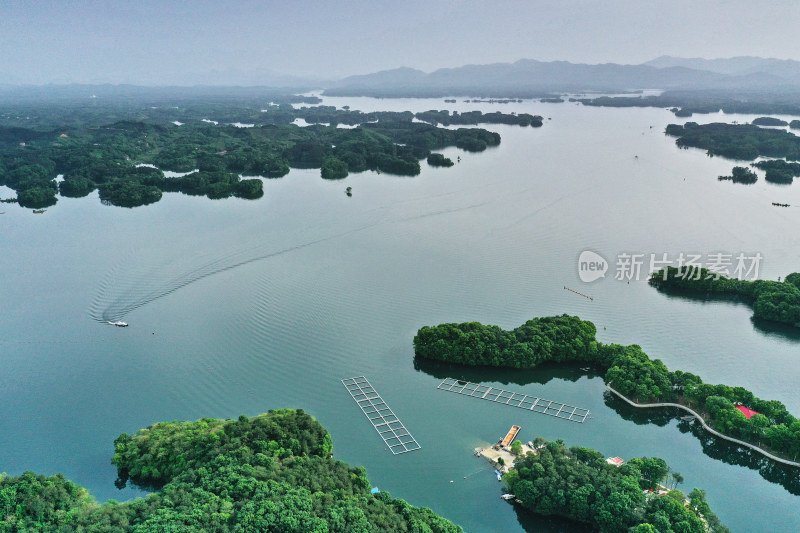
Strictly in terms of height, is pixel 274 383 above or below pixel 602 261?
below

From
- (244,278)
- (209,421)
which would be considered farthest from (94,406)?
(244,278)

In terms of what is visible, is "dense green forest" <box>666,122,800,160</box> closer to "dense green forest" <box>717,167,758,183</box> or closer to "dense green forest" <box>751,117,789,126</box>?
"dense green forest" <box>717,167,758,183</box>

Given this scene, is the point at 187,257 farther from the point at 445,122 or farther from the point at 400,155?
the point at 445,122

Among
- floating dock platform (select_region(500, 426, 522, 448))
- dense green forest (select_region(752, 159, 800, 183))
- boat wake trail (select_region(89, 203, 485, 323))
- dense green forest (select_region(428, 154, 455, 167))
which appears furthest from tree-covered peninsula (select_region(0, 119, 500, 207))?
floating dock platform (select_region(500, 426, 522, 448))

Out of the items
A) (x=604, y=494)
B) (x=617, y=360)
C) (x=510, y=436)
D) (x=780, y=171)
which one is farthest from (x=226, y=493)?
(x=780, y=171)

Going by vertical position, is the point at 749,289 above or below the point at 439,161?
below

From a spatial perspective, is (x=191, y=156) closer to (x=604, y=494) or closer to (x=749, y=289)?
(x=749, y=289)

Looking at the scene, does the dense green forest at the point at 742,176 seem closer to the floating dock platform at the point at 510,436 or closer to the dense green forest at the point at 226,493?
the floating dock platform at the point at 510,436
